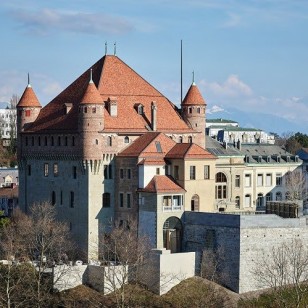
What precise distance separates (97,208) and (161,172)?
6.67 meters

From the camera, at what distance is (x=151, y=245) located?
80438mm

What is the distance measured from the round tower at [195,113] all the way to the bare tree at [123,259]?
13.9 m

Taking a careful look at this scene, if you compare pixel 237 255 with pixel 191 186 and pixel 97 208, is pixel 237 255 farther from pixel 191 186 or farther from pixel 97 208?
pixel 97 208

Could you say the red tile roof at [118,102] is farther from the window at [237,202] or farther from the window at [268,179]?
the window at [268,179]

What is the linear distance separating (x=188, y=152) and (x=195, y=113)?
9577 millimetres

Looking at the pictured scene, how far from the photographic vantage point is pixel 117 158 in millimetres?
86188

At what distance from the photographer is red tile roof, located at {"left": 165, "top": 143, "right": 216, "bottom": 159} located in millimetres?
83250

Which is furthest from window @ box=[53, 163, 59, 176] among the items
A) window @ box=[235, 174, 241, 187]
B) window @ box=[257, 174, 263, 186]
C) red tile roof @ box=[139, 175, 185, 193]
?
window @ box=[257, 174, 263, 186]

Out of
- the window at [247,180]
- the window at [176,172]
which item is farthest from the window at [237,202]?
the window at [176,172]

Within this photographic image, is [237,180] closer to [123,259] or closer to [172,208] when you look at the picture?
[172,208]

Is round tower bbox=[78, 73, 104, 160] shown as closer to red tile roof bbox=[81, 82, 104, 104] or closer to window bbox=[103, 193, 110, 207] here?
red tile roof bbox=[81, 82, 104, 104]

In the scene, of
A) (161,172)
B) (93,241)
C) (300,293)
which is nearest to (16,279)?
(93,241)

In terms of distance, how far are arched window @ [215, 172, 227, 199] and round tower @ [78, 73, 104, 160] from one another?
14.4 metres

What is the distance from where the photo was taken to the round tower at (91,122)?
84812 mm
